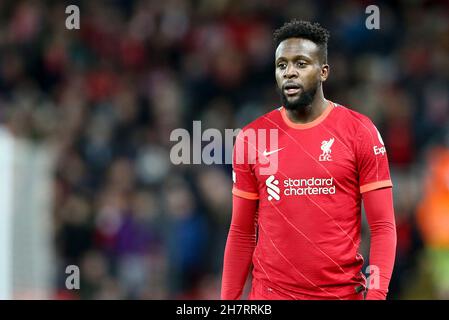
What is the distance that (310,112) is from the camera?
5.22 metres

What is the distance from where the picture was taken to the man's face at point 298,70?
507 centimetres

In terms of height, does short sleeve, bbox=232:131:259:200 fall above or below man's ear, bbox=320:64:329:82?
below

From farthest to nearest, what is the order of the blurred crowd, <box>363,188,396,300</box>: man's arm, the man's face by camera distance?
the blurred crowd < the man's face < <box>363,188,396,300</box>: man's arm

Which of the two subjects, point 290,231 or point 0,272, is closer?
point 290,231

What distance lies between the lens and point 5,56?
13.5 m

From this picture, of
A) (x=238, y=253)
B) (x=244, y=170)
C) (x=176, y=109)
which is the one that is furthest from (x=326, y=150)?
(x=176, y=109)

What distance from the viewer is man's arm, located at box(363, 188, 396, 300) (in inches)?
196

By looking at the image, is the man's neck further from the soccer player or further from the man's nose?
the man's nose

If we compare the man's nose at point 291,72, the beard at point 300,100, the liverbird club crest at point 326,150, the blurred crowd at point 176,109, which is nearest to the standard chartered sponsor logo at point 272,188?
the liverbird club crest at point 326,150

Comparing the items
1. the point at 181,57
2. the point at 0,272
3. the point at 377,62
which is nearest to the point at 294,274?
the point at 0,272

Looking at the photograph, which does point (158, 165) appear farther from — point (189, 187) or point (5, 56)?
point (5, 56)

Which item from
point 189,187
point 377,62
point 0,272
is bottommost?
point 0,272

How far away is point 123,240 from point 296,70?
5.83m

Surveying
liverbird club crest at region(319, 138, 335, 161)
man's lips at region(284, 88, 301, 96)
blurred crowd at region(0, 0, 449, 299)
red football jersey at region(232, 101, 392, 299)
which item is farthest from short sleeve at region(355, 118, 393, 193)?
blurred crowd at region(0, 0, 449, 299)
